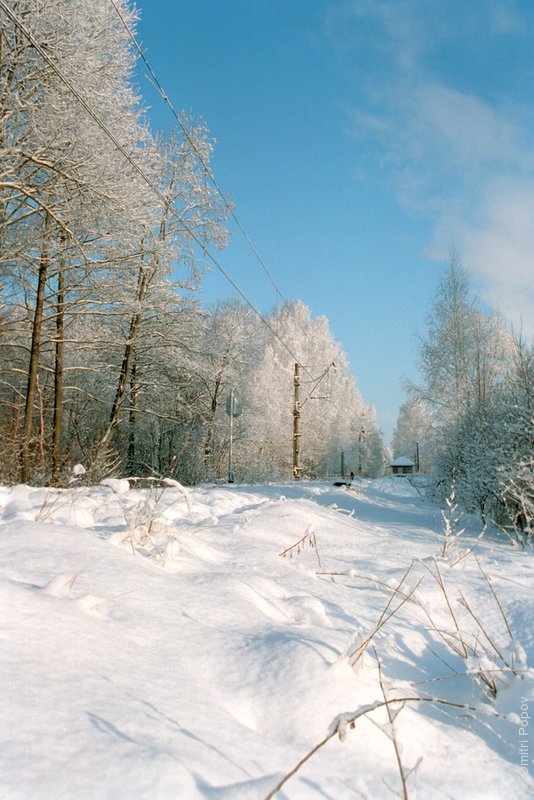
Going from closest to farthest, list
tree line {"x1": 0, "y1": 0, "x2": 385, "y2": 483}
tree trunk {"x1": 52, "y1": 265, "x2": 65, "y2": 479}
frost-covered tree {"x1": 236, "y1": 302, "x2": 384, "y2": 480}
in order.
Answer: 1. tree line {"x1": 0, "y1": 0, "x2": 385, "y2": 483}
2. tree trunk {"x1": 52, "y1": 265, "x2": 65, "y2": 479}
3. frost-covered tree {"x1": 236, "y1": 302, "x2": 384, "y2": 480}

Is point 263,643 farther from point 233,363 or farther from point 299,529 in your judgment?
point 233,363

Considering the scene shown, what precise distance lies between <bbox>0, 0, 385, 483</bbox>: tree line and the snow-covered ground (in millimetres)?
2308

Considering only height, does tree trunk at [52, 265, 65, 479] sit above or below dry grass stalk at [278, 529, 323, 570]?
above

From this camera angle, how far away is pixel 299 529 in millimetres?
5230

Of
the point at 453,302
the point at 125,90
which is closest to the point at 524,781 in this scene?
the point at 125,90

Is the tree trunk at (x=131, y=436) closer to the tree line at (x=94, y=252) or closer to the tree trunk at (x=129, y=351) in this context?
the tree line at (x=94, y=252)

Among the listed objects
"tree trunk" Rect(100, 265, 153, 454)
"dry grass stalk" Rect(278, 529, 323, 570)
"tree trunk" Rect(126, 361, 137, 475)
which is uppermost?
"tree trunk" Rect(100, 265, 153, 454)

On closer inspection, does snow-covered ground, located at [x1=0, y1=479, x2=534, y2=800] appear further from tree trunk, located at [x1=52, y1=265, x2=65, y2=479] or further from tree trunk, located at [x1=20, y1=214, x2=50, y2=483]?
tree trunk, located at [x1=52, y1=265, x2=65, y2=479]

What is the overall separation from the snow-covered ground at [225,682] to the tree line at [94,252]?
2.31m

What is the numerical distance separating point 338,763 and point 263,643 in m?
0.56

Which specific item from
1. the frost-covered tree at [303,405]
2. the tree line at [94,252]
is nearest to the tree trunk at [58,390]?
the tree line at [94,252]

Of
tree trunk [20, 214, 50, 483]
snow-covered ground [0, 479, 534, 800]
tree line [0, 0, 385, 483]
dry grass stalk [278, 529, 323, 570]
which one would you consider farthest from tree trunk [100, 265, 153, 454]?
snow-covered ground [0, 479, 534, 800]

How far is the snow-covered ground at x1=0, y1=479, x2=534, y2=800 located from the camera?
101 cm

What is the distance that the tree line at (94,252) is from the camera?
7051 millimetres
